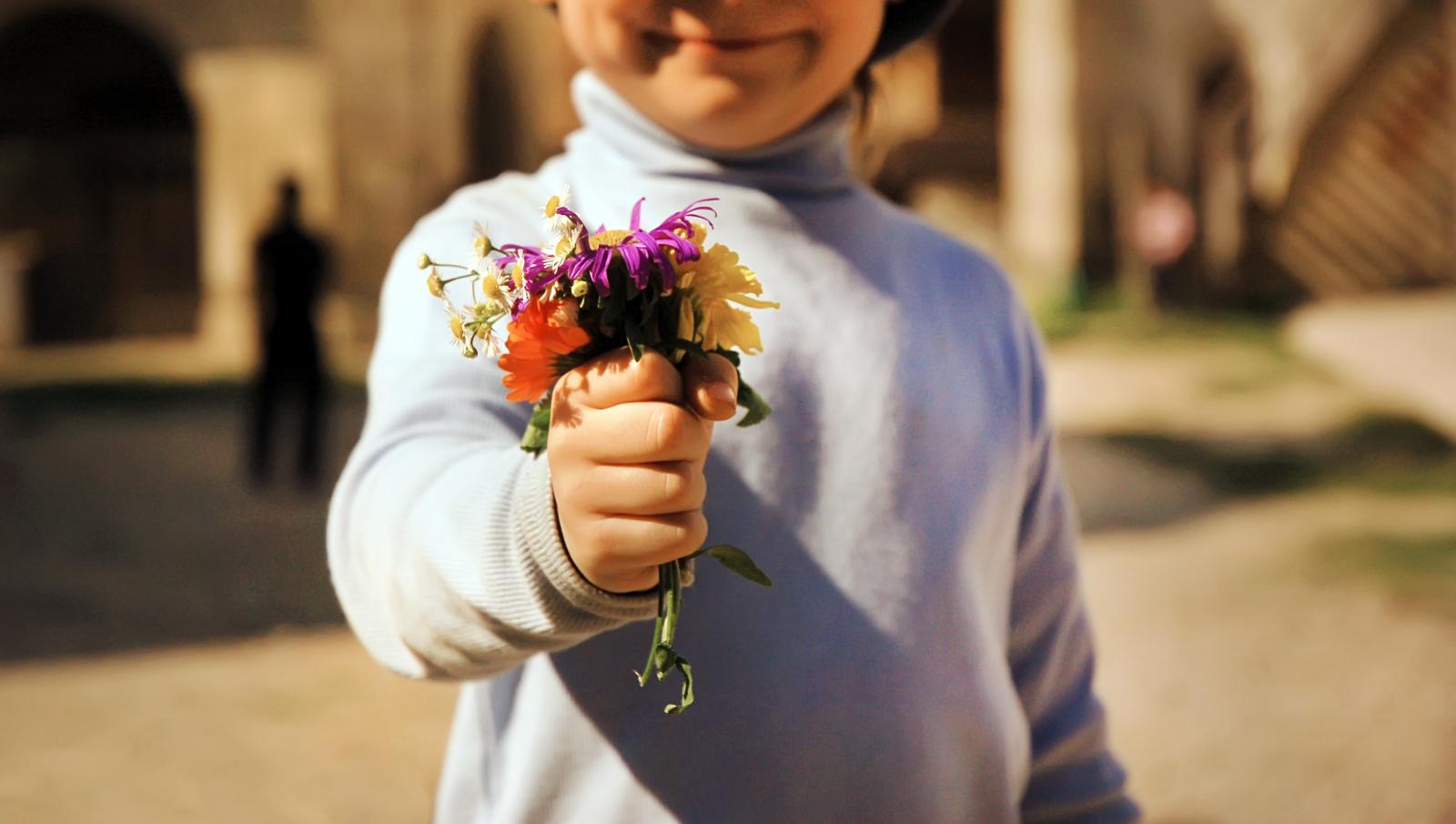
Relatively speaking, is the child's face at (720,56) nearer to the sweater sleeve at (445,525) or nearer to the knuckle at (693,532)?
the sweater sleeve at (445,525)

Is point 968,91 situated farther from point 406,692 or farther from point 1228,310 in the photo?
point 406,692

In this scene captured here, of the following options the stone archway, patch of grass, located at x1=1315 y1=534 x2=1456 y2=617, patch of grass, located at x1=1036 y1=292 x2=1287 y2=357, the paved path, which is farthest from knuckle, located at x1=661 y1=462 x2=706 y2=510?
the stone archway

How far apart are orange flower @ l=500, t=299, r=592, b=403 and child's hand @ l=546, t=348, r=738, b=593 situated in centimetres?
2

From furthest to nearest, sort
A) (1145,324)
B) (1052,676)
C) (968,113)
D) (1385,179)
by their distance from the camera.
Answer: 1. (968,113)
2. (1385,179)
3. (1145,324)
4. (1052,676)

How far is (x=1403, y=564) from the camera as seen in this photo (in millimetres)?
5848

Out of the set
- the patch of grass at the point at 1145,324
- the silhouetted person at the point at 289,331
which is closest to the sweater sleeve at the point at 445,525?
the silhouetted person at the point at 289,331

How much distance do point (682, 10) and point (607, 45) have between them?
87 mm

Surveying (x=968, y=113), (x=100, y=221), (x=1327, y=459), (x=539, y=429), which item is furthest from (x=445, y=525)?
(x=968, y=113)

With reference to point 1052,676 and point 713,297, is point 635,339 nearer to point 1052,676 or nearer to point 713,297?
point 713,297

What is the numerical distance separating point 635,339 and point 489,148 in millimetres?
15700

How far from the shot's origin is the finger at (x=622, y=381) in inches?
35.6

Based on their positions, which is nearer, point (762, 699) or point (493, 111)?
point (762, 699)

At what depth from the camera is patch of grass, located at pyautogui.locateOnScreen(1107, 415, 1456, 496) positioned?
7250 millimetres

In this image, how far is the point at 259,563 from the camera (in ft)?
21.1
